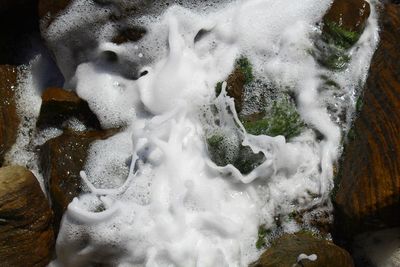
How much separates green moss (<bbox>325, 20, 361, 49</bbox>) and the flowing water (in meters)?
0.05

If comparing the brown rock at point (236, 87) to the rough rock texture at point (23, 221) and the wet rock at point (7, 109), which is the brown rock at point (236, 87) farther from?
the wet rock at point (7, 109)

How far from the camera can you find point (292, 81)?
296cm

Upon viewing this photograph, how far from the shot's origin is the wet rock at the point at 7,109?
3.01 metres

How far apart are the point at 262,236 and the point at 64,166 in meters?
1.06

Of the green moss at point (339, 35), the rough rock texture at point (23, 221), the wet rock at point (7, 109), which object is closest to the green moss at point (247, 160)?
the green moss at point (339, 35)

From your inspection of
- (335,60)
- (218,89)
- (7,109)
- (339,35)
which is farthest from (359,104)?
(7,109)

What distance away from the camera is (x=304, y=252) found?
2430 millimetres

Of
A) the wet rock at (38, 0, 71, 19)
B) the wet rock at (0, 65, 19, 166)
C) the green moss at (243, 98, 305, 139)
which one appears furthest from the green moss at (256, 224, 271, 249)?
the wet rock at (38, 0, 71, 19)

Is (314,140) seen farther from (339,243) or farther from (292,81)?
(339,243)

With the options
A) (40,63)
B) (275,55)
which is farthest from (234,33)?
(40,63)

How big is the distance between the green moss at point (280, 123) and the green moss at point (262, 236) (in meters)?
0.48

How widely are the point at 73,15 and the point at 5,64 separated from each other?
21.0 inches

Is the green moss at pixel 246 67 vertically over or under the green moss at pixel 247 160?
over

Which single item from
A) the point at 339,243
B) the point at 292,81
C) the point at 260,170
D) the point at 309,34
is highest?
the point at 309,34
